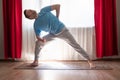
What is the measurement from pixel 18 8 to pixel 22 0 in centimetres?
19

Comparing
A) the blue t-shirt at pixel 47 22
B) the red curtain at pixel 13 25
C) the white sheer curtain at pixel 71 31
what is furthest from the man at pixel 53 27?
the red curtain at pixel 13 25

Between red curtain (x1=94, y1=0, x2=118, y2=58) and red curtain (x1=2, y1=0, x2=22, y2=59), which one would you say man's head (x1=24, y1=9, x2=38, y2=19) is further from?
red curtain (x1=94, y1=0, x2=118, y2=58)

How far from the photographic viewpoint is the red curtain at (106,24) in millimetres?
5289

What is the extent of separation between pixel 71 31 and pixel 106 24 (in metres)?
0.71

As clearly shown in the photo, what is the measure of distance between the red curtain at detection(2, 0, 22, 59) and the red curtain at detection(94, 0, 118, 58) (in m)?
1.56

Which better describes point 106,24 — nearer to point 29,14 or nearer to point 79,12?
point 79,12

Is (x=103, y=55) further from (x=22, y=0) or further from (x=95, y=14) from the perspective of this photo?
(x=22, y=0)

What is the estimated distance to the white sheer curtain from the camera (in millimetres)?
5379

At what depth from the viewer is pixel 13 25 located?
5.44 meters

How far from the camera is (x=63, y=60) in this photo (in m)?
5.44

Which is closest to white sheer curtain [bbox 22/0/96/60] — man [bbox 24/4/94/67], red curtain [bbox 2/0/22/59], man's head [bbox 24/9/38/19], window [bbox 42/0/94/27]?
window [bbox 42/0/94/27]

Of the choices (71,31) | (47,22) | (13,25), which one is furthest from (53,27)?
(13,25)

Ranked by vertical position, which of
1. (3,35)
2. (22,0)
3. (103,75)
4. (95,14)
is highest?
(22,0)

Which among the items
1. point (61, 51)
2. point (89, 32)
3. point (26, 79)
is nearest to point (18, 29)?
point (61, 51)
